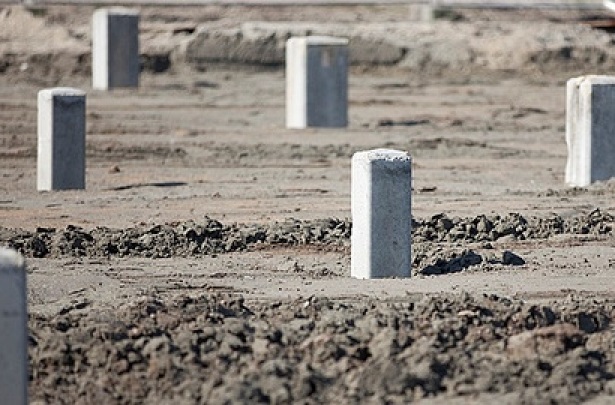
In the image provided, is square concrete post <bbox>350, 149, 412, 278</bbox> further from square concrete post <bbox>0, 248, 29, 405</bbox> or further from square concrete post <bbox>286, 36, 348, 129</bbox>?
square concrete post <bbox>286, 36, 348, 129</bbox>

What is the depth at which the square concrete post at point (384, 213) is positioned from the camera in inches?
383

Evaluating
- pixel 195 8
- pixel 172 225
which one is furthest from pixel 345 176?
pixel 195 8

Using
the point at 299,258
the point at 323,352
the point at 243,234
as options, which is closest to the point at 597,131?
the point at 243,234

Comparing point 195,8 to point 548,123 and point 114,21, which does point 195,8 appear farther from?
point 548,123

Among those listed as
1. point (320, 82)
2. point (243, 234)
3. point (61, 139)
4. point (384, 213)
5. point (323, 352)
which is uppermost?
point (320, 82)

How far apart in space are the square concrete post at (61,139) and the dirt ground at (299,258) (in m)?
0.25

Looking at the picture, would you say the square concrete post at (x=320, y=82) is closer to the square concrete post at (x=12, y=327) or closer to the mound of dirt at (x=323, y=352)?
the mound of dirt at (x=323, y=352)

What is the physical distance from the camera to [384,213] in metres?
→ 9.76

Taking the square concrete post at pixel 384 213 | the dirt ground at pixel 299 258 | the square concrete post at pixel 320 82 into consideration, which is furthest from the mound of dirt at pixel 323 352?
the square concrete post at pixel 320 82

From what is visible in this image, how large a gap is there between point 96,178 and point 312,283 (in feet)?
18.8

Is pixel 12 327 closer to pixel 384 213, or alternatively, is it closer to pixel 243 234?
pixel 384 213

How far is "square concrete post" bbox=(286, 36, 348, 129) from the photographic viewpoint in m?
18.4

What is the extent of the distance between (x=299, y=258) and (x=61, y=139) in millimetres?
3769

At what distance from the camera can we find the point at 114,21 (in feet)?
70.6
